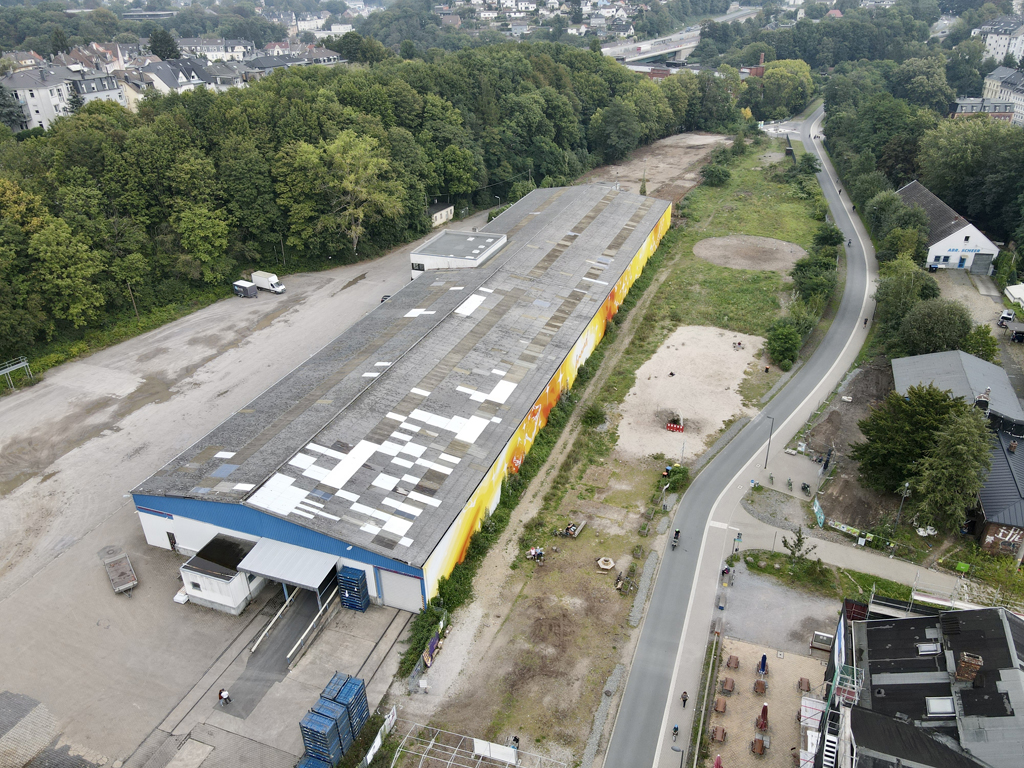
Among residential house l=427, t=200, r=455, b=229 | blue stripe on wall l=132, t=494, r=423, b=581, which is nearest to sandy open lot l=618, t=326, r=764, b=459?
blue stripe on wall l=132, t=494, r=423, b=581

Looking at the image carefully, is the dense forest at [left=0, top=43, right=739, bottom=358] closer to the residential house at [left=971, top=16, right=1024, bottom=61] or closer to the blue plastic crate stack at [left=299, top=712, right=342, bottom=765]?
the blue plastic crate stack at [left=299, top=712, right=342, bottom=765]

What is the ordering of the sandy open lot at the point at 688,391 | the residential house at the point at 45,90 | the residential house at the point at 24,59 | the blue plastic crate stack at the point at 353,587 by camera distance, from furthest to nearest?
the residential house at the point at 24,59 → the residential house at the point at 45,90 → the sandy open lot at the point at 688,391 → the blue plastic crate stack at the point at 353,587

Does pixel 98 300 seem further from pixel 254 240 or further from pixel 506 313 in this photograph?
pixel 506 313

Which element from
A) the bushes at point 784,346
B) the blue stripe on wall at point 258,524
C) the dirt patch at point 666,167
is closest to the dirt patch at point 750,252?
the dirt patch at point 666,167

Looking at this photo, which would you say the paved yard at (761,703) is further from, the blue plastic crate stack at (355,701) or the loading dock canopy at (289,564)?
the loading dock canopy at (289,564)

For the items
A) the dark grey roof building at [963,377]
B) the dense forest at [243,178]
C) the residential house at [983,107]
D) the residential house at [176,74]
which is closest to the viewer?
the dark grey roof building at [963,377]

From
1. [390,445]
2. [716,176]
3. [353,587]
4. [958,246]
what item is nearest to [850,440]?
[390,445]
